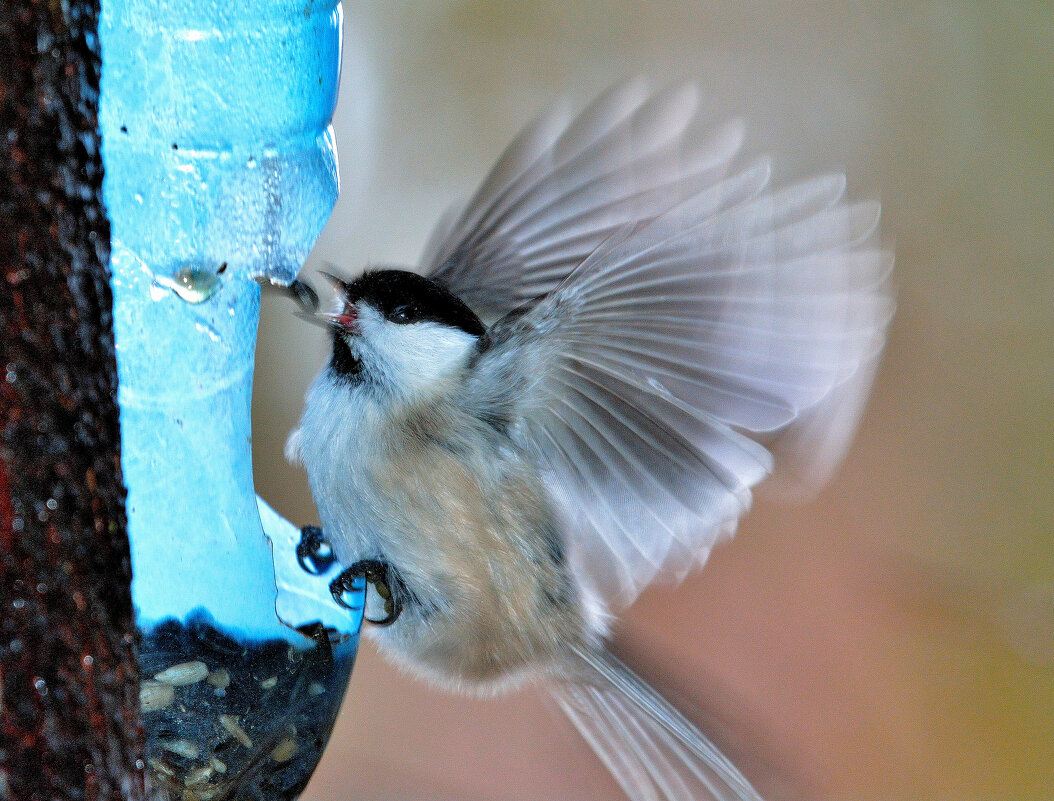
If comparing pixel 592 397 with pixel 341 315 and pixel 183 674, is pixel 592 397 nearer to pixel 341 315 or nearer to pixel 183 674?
pixel 341 315

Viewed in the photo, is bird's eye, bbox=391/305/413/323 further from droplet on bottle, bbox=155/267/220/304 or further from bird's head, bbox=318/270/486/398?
droplet on bottle, bbox=155/267/220/304

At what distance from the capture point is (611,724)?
1034mm

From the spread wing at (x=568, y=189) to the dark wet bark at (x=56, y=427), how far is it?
0.41 m

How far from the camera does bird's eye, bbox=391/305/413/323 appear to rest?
871 millimetres

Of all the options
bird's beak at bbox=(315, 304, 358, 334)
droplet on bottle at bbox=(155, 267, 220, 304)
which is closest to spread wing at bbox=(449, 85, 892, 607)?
bird's beak at bbox=(315, 304, 358, 334)

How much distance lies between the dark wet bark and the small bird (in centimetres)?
24

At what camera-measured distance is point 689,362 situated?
75 cm

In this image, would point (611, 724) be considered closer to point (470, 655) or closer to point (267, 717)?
point (470, 655)

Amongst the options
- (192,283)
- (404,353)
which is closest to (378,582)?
(404,353)

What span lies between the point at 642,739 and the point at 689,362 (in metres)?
0.43

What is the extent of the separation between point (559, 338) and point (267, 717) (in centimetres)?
34

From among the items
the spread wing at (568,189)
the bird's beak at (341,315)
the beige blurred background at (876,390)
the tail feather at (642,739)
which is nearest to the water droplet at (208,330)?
the bird's beak at (341,315)

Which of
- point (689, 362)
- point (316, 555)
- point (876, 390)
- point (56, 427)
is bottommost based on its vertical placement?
point (876, 390)

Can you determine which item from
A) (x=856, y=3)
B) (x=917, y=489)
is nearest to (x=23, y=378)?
(x=917, y=489)
